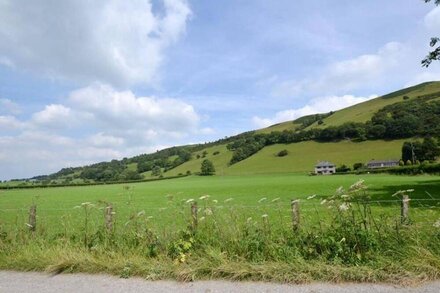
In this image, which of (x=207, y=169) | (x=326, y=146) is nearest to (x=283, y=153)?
(x=326, y=146)

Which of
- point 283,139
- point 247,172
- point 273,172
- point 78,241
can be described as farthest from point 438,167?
point 283,139

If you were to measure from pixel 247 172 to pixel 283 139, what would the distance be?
45381mm

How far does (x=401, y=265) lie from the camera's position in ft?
21.3

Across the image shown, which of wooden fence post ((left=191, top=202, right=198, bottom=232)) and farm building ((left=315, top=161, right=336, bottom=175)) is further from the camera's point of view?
farm building ((left=315, top=161, right=336, bottom=175))

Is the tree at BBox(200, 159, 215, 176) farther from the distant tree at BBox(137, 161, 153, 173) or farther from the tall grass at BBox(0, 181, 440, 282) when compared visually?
the tall grass at BBox(0, 181, 440, 282)

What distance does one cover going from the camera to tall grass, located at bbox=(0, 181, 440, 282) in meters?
6.57

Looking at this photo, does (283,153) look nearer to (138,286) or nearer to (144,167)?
(144,167)

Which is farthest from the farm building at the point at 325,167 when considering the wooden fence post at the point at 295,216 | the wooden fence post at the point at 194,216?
the wooden fence post at the point at 194,216

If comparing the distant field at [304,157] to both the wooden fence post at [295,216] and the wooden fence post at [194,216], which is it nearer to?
the wooden fence post at [295,216]

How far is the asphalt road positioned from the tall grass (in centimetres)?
22

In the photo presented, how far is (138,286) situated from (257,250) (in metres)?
2.44

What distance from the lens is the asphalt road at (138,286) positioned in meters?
Result: 6.09

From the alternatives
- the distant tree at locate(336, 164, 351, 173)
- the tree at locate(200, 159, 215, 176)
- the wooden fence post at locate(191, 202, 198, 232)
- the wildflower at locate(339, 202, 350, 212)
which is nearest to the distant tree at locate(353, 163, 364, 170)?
the distant tree at locate(336, 164, 351, 173)

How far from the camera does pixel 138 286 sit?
6.88 m
